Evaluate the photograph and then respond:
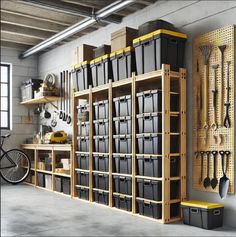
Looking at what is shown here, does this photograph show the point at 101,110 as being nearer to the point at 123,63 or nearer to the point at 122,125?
the point at 122,125

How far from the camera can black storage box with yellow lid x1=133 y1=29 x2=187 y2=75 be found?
4625 mm

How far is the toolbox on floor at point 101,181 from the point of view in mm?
5527

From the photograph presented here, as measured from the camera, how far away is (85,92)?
610cm

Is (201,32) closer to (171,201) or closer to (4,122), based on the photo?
(171,201)

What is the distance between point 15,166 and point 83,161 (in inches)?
88.9

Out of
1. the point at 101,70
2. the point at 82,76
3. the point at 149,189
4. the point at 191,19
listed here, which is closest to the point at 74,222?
the point at 149,189

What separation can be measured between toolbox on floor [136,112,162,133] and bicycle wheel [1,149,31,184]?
12.0ft

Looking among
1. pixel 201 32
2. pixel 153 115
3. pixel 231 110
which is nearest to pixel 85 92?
pixel 153 115

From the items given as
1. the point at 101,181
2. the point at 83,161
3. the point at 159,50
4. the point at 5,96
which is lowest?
the point at 101,181

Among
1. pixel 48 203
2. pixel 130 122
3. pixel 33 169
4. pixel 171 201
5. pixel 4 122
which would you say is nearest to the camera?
pixel 171 201

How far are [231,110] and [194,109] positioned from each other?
594 millimetres

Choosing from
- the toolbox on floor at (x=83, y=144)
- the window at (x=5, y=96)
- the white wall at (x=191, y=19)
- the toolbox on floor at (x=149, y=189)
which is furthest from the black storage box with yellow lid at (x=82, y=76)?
the window at (x=5, y=96)

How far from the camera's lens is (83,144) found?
20.1 feet

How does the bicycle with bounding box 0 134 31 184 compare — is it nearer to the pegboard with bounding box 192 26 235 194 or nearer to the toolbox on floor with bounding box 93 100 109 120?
the toolbox on floor with bounding box 93 100 109 120
